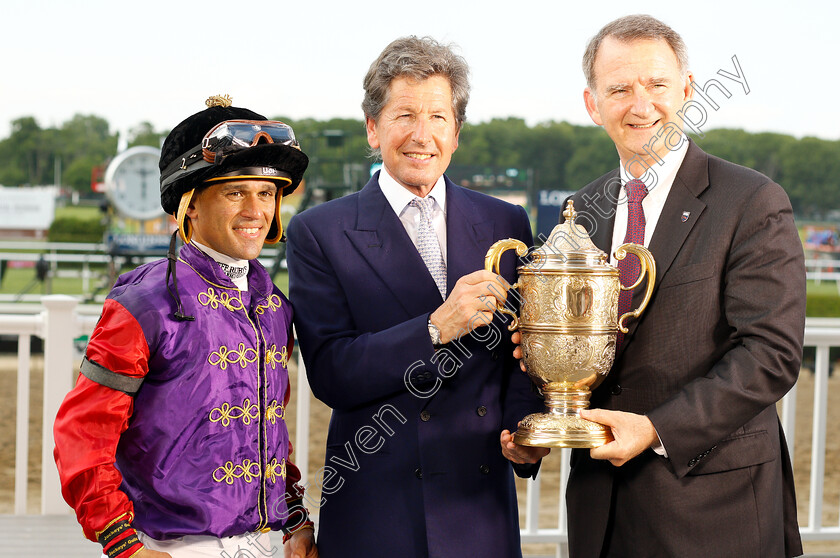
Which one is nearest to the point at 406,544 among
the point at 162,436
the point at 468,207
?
the point at 162,436

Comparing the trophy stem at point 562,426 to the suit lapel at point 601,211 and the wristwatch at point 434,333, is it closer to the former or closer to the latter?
the wristwatch at point 434,333

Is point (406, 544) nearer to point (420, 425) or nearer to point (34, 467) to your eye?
point (420, 425)

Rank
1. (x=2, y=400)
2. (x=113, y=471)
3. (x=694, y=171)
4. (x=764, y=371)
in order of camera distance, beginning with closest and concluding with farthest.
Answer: (x=113, y=471), (x=764, y=371), (x=694, y=171), (x=2, y=400)

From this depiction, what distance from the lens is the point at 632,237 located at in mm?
2193

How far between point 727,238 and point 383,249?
84 centimetres

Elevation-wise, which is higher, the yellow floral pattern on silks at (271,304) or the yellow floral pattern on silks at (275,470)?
the yellow floral pattern on silks at (271,304)

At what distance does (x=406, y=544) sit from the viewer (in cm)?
218

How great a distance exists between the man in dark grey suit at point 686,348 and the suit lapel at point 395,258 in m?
0.47

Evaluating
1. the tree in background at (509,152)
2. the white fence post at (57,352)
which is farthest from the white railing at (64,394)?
the tree in background at (509,152)

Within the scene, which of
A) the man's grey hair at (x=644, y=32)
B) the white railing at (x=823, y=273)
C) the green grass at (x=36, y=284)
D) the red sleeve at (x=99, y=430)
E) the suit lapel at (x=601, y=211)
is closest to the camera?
the red sleeve at (x=99, y=430)

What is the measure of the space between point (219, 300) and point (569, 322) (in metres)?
0.81

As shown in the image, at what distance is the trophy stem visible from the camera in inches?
78.6

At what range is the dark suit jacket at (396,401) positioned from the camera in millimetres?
2172

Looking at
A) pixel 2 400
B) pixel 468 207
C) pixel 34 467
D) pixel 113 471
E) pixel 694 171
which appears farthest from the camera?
pixel 2 400
